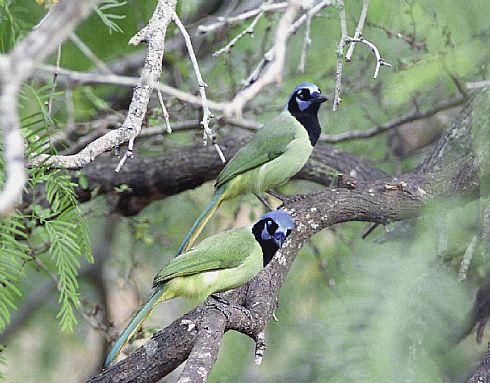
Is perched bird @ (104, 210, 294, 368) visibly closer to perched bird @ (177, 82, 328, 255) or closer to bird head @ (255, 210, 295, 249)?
bird head @ (255, 210, 295, 249)

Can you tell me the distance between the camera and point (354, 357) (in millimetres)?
2129

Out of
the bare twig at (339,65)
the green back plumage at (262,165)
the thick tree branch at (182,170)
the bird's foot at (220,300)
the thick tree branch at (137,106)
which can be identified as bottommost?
the thick tree branch at (182,170)

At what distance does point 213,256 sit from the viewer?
286 cm

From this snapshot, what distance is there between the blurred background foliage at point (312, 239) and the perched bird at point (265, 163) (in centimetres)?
35

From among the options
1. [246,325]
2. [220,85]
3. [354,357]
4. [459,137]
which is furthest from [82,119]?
[354,357]

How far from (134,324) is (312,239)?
171 cm

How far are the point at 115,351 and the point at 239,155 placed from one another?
110 cm

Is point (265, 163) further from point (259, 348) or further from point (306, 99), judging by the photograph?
point (259, 348)

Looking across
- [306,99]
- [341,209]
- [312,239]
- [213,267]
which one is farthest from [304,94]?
[213,267]

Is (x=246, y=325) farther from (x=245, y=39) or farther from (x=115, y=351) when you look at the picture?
(x=245, y=39)

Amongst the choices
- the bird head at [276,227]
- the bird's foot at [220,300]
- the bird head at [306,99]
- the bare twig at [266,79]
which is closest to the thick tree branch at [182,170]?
the bird head at [306,99]

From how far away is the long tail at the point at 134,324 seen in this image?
260 centimetres

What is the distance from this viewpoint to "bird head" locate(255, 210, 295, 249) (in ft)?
9.70

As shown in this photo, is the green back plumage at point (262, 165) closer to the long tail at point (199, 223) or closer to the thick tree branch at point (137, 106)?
the long tail at point (199, 223)
